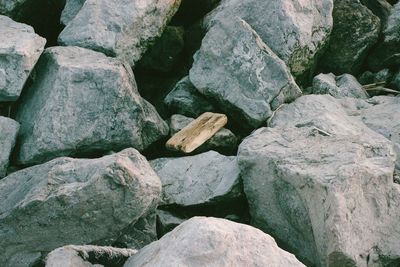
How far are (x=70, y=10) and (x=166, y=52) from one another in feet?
2.68

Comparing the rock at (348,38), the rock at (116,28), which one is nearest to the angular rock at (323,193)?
the rock at (116,28)

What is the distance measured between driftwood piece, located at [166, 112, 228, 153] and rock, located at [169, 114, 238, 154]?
0.03 metres

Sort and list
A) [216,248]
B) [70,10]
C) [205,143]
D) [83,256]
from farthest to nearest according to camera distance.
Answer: [70,10], [205,143], [83,256], [216,248]

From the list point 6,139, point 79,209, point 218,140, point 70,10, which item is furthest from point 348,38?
point 79,209

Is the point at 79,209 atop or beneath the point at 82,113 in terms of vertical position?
beneath

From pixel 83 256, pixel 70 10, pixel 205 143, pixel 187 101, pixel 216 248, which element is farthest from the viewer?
pixel 70 10

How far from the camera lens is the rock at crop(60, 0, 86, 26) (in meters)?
5.16

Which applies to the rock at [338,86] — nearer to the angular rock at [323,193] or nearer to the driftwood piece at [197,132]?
the driftwood piece at [197,132]

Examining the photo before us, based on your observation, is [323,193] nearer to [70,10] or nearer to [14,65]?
[14,65]

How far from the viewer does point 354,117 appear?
15.4 feet

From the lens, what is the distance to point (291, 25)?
16.0 ft

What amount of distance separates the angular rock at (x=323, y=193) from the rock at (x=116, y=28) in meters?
1.29

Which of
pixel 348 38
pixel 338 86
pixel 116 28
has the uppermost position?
pixel 116 28

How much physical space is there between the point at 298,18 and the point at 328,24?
1.23 ft
